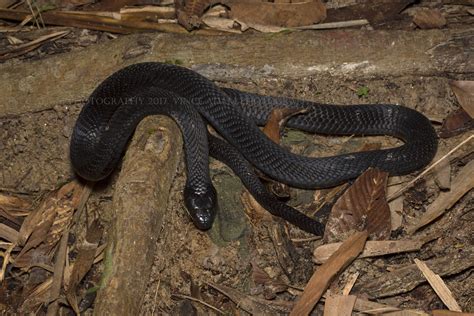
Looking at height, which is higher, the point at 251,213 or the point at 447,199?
the point at 447,199

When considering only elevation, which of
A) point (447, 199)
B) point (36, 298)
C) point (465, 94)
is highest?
point (465, 94)

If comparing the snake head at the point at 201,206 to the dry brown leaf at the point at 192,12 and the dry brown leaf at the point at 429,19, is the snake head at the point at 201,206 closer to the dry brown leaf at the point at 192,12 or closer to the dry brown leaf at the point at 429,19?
the dry brown leaf at the point at 192,12

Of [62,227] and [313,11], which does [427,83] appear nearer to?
[313,11]

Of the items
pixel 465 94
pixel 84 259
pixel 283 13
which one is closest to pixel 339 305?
pixel 84 259

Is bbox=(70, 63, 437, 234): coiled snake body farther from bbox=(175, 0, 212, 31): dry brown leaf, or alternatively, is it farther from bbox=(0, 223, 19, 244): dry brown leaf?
bbox=(175, 0, 212, 31): dry brown leaf

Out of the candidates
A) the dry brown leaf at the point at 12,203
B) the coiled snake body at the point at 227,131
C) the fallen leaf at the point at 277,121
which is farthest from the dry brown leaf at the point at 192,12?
the dry brown leaf at the point at 12,203

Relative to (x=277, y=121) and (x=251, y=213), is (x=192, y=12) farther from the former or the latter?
(x=251, y=213)
